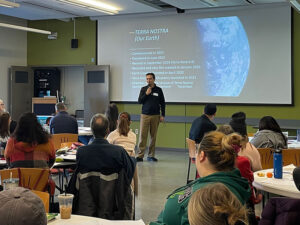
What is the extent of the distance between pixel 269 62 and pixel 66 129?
485cm

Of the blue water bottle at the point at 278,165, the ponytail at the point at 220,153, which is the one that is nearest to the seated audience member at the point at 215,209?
the ponytail at the point at 220,153

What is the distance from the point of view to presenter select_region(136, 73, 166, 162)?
356 inches

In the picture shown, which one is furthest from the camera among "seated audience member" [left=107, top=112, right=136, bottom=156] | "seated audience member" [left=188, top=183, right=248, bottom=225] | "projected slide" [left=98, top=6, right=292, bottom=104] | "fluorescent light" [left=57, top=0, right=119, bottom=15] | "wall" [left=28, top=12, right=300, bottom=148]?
"projected slide" [left=98, top=6, right=292, bottom=104]

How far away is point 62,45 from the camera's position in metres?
11.9

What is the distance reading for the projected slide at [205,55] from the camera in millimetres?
9242

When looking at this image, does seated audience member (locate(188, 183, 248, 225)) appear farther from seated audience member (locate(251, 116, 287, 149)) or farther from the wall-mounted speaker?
the wall-mounted speaker

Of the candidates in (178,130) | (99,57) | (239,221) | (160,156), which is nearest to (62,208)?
(239,221)

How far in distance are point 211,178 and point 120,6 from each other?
8.06 m

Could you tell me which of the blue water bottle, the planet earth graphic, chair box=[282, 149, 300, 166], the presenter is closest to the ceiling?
the planet earth graphic

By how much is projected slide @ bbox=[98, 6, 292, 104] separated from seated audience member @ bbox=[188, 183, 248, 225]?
817cm

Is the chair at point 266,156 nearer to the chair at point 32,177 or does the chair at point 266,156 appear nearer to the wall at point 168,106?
the chair at point 32,177

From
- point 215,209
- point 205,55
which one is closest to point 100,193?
point 215,209

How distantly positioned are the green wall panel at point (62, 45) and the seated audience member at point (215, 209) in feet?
33.6

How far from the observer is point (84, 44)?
1153cm
